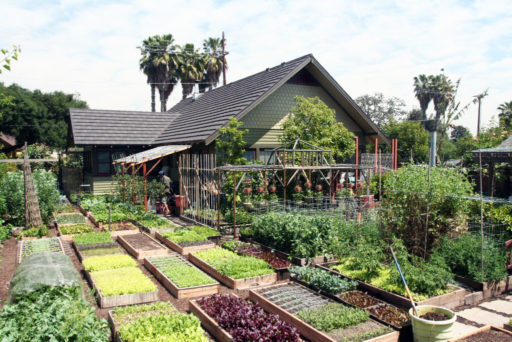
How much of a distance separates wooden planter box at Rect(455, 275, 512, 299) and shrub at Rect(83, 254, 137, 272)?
704 centimetres

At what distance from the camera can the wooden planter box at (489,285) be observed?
24.3ft

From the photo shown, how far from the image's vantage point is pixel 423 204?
8.84m

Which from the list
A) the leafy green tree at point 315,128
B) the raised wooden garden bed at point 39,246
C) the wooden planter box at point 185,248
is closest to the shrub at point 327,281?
the wooden planter box at point 185,248

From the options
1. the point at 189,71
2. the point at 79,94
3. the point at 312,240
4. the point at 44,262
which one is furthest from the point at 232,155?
the point at 79,94

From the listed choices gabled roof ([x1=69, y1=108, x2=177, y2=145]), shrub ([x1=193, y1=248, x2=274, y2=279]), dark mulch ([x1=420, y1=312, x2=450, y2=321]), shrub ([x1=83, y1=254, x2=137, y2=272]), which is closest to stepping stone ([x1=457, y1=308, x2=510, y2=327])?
dark mulch ([x1=420, y1=312, x2=450, y2=321])

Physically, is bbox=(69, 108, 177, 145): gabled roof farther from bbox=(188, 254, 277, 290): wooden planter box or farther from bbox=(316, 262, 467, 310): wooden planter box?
bbox=(316, 262, 467, 310): wooden planter box

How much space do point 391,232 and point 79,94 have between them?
53443 millimetres

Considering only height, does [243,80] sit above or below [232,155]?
above

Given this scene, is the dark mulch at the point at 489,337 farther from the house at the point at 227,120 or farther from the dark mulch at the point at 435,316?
the house at the point at 227,120

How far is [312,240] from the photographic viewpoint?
928cm

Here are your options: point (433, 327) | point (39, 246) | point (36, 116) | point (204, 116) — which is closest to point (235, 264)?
point (433, 327)

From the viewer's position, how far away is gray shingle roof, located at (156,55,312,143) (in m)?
16.1

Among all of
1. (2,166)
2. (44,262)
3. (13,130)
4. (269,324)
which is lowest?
(269,324)

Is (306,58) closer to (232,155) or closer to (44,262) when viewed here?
(232,155)
